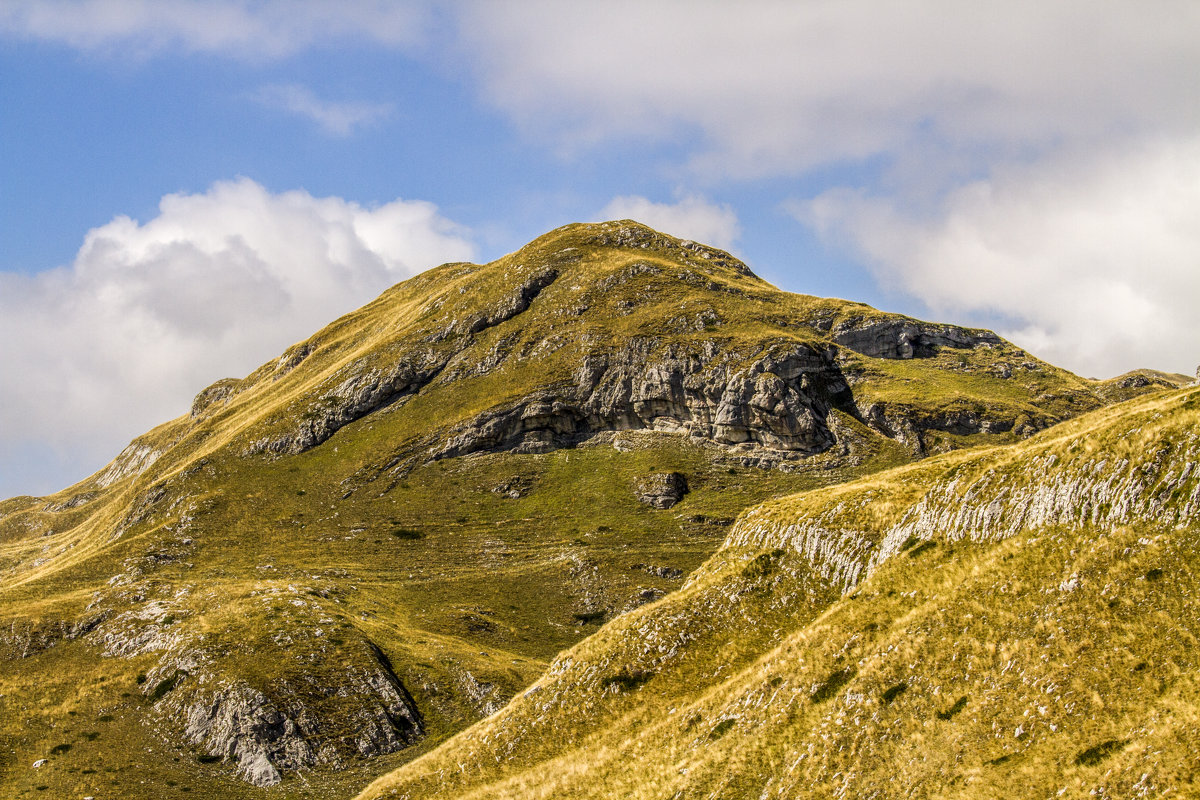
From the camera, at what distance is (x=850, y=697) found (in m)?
38.0

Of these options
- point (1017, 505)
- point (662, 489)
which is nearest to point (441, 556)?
point (662, 489)

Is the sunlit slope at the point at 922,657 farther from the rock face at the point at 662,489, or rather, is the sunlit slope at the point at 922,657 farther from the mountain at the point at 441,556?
the rock face at the point at 662,489

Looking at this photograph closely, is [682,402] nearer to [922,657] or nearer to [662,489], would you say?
[662,489]

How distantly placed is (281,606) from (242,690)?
833 inches

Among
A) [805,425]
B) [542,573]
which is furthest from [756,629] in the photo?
[805,425]

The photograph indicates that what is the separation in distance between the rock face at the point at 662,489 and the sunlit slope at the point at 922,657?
9971 cm

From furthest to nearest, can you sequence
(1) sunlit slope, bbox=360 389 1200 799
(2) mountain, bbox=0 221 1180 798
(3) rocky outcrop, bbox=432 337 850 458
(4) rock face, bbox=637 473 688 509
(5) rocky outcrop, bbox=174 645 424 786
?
1. (3) rocky outcrop, bbox=432 337 850 458
2. (4) rock face, bbox=637 473 688 509
3. (5) rocky outcrop, bbox=174 645 424 786
4. (2) mountain, bbox=0 221 1180 798
5. (1) sunlit slope, bbox=360 389 1200 799

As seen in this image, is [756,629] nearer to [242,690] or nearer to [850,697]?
[850,697]

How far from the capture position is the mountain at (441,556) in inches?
3570

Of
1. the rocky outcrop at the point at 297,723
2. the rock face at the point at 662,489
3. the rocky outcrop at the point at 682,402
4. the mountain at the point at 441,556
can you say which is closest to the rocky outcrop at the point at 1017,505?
the mountain at the point at 441,556

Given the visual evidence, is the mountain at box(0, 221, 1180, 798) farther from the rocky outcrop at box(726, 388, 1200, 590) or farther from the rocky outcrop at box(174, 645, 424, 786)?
the rocky outcrop at box(726, 388, 1200, 590)

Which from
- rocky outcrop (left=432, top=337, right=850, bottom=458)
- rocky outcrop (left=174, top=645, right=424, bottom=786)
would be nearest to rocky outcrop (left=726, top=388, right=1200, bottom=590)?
rocky outcrop (left=174, top=645, right=424, bottom=786)

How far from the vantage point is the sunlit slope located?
2973 centimetres

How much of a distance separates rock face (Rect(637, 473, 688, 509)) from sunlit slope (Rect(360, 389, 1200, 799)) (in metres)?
99.7
